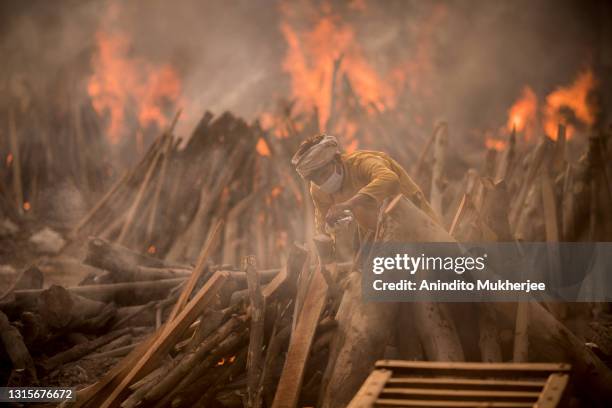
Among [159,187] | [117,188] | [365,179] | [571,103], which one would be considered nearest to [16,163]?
[117,188]

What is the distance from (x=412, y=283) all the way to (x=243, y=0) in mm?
5898

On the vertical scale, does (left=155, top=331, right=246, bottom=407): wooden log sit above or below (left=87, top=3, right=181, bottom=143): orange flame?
below

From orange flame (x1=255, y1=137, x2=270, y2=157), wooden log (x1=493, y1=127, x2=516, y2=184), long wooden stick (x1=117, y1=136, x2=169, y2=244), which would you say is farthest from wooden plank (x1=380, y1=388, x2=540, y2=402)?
orange flame (x1=255, y1=137, x2=270, y2=157)

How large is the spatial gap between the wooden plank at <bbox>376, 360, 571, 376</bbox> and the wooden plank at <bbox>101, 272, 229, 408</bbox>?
1.22m

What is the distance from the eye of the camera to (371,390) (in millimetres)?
1994

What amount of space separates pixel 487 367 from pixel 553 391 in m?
0.27

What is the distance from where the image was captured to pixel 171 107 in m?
7.98

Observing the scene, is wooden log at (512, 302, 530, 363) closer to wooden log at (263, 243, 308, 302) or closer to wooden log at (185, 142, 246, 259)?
wooden log at (263, 243, 308, 302)

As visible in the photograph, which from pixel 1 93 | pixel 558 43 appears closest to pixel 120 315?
pixel 1 93

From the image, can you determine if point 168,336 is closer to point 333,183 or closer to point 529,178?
point 333,183

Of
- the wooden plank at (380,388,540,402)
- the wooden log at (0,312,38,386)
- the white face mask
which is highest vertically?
the white face mask

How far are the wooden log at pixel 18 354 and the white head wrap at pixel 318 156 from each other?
2004mm

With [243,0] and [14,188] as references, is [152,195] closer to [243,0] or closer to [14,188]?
[14,188]

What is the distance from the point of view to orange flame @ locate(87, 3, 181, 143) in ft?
24.4
